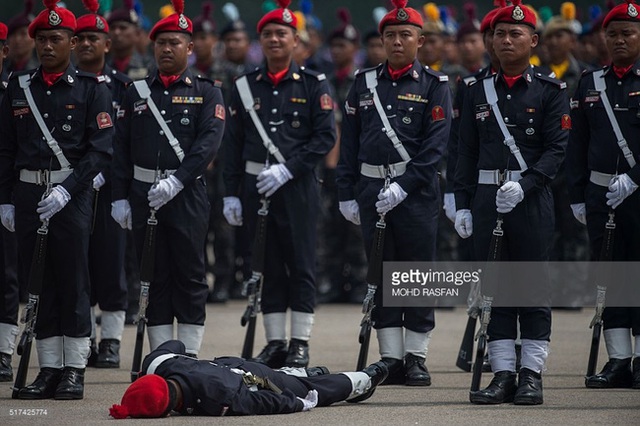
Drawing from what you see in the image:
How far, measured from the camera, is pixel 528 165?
8.48 metres

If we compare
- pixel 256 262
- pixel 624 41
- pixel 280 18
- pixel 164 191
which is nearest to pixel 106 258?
pixel 256 262

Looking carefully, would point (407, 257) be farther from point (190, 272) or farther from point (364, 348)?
point (190, 272)

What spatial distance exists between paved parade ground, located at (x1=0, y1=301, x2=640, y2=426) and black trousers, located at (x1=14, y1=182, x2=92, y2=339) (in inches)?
20.2

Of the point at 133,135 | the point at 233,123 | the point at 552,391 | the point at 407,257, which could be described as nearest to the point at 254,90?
the point at 233,123

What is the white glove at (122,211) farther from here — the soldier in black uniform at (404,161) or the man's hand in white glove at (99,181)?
the soldier in black uniform at (404,161)

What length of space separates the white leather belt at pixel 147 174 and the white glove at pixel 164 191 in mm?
178

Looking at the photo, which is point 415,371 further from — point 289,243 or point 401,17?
point 401,17

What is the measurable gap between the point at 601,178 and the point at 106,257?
377cm

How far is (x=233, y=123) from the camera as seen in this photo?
10.5 metres

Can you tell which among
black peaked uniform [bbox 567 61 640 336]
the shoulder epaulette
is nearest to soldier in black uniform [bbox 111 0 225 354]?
the shoulder epaulette

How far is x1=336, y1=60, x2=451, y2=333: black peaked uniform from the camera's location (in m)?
9.34

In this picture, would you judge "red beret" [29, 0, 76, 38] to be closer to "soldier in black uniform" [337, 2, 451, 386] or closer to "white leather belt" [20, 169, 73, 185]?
"white leather belt" [20, 169, 73, 185]

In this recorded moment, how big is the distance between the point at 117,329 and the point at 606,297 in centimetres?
371

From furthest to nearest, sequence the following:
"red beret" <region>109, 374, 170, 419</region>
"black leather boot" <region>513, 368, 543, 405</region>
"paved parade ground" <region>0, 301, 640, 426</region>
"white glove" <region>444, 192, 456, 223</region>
Answer: "white glove" <region>444, 192, 456, 223</region>
"black leather boot" <region>513, 368, 543, 405</region>
"paved parade ground" <region>0, 301, 640, 426</region>
"red beret" <region>109, 374, 170, 419</region>
